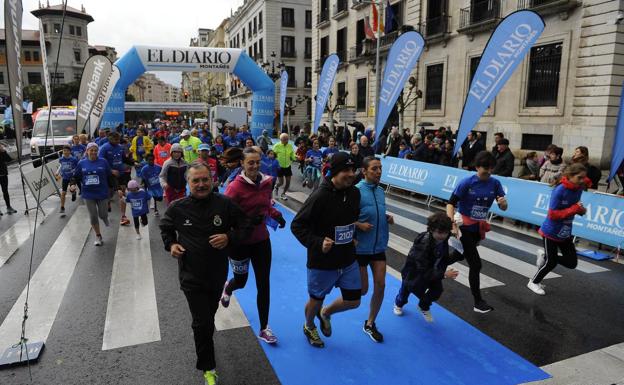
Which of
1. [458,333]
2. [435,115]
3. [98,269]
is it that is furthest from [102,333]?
[435,115]

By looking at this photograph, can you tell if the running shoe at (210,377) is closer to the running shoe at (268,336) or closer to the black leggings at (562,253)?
the running shoe at (268,336)

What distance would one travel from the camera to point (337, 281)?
3.80m

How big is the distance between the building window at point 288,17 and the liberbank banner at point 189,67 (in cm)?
3498

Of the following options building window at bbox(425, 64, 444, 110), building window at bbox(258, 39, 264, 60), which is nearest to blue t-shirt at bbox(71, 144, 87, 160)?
building window at bbox(425, 64, 444, 110)

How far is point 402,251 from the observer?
23.7ft

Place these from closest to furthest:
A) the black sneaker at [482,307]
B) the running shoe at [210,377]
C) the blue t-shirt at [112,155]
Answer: the running shoe at [210,377], the black sneaker at [482,307], the blue t-shirt at [112,155]

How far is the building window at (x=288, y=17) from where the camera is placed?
52969 mm

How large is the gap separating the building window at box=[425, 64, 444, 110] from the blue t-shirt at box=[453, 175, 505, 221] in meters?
19.4

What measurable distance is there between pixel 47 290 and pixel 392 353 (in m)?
4.54

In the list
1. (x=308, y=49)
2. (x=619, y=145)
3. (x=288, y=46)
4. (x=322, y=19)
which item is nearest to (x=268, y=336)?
Answer: (x=619, y=145)

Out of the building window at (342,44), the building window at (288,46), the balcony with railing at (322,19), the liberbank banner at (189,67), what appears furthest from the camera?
the building window at (288,46)

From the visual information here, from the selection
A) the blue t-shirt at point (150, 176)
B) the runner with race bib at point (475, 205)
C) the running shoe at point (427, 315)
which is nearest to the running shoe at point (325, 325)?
the running shoe at point (427, 315)

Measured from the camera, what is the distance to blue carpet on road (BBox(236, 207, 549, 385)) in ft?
11.9

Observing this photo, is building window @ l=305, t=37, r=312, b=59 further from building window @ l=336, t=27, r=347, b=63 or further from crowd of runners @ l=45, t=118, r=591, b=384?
crowd of runners @ l=45, t=118, r=591, b=384
